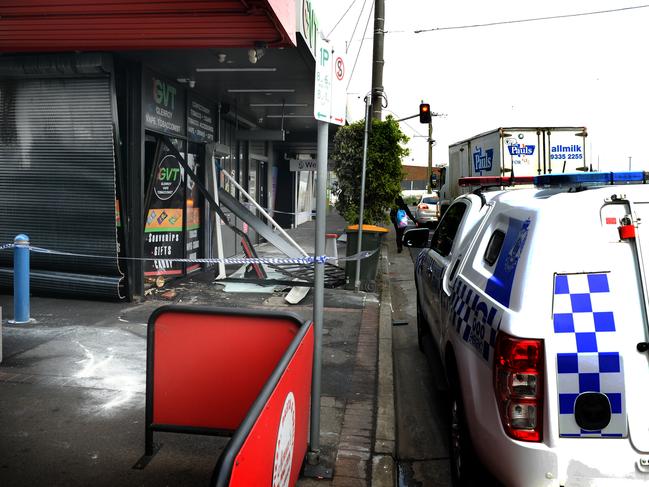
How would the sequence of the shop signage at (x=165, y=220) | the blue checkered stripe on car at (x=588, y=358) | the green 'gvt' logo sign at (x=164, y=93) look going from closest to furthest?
the blue checkered stripe on car at (x=588, y=358), the green 'gvt' logo sign at (x=164, y=93), the shop signage at (x=165, y=220)

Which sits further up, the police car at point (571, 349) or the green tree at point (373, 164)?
the green tree at point (373, 164)

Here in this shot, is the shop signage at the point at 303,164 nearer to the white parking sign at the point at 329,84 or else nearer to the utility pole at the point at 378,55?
the utility pole at the point at 378,55

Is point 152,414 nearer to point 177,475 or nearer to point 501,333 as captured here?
point 177,475

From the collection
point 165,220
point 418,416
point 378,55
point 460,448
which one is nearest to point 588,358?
point 460,448

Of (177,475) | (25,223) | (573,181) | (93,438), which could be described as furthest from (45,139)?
(573,181)

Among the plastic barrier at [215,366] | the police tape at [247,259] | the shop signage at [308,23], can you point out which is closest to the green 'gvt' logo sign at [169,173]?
the police tape at [247,259]

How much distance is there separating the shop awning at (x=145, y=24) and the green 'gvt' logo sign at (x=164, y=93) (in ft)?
6.38

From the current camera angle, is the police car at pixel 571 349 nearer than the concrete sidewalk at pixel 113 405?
Yes

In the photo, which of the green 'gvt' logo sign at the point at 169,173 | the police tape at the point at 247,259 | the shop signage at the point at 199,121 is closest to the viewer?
the police tape at the point at 247,259

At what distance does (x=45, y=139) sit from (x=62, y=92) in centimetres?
70

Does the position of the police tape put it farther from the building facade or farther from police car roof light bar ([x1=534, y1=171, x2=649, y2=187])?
police car roof light bar ([x1=534, y1=171, x2=649, y2=187])

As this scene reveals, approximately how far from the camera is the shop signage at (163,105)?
8.43 metres

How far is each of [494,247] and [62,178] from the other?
6.64 meters

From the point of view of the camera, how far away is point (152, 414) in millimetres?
3801
